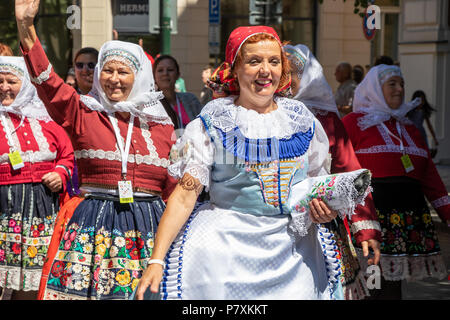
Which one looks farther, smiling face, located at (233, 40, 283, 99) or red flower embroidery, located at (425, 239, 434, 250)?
red flower embroidery, located at (425, 239, 434, 250)

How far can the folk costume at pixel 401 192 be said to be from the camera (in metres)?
5.89

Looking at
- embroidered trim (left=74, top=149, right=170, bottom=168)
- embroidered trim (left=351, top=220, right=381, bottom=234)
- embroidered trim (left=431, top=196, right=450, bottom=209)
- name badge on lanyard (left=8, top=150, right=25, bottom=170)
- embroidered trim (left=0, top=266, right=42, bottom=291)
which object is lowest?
embroidered trim (left=0, top=266, right=42, bottom=291)

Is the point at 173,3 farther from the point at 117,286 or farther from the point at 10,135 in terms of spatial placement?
the point at 117,286

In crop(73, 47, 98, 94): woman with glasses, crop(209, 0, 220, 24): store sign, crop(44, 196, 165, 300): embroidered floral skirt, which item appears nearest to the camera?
crop(44, 196, 165, 300): embroidered floral skirt

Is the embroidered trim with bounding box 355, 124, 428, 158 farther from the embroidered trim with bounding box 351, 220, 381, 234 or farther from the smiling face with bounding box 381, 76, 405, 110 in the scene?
the embroidered trim with bounding box 351, 220, 381, 234


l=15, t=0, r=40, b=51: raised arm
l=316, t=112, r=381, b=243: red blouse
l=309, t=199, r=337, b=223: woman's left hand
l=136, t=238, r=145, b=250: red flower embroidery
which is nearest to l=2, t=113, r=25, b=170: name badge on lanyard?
l=136, t=238, r=145, b=250: red flower embroidery

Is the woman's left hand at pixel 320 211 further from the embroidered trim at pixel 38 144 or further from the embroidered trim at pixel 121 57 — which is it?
the embroidered trim at pixel 38 144

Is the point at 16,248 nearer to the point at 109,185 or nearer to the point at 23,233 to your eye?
the point at 23,233

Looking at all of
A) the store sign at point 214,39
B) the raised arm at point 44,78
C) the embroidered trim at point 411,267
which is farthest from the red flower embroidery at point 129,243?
the store sign at point 214,39

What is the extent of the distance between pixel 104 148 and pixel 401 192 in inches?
90.7

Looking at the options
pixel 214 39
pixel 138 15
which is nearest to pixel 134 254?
pixel 138 15

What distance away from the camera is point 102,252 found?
15.0 feet

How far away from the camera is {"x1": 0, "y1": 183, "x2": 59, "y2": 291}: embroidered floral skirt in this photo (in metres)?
5.98

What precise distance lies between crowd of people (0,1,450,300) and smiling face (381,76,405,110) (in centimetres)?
1
